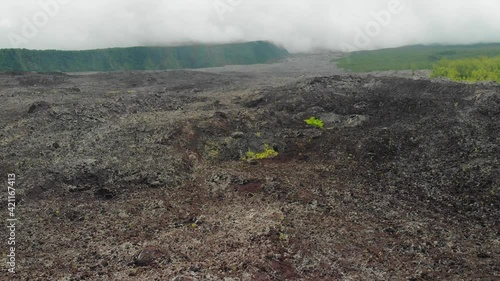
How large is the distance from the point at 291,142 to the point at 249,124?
16.9 ft

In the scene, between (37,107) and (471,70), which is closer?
(37,107)

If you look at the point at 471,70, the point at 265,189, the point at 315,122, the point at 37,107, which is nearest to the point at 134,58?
the point at 471,70

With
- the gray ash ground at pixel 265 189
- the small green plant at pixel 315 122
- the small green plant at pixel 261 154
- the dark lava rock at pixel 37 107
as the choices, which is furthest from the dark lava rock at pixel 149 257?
the dark lava rock at pixel 37 107

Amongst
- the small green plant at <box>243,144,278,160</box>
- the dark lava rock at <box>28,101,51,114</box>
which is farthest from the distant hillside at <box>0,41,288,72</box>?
the small green plant at <box>243,144,278,160</box>

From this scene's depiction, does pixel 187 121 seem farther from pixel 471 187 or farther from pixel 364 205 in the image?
pixel 471 187

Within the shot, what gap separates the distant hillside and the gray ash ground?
77687 millimetres

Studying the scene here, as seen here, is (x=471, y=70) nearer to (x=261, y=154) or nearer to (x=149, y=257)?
(x=261, y=154)

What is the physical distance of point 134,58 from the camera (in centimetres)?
12269

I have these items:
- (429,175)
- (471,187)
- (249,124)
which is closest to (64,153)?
(249,124)

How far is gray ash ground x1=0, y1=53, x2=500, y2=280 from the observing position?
14.5 m

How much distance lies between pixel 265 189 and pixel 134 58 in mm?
111423

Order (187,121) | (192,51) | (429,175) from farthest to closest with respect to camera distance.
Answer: (192,51)
(187,121)
(429,175)

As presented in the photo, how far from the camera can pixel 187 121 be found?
31188 mm

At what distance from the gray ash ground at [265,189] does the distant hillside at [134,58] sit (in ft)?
255
